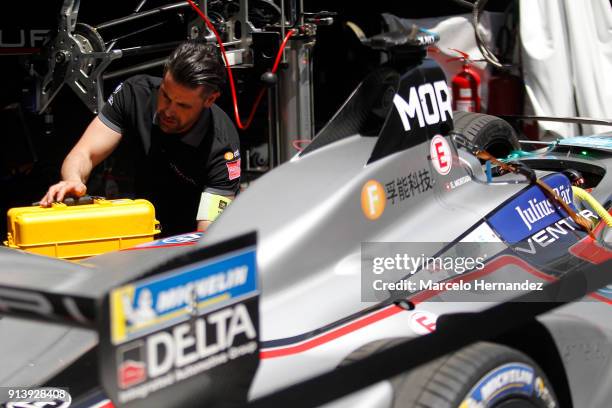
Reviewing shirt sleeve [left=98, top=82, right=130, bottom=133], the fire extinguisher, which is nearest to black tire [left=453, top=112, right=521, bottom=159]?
shirt sleeve [left=98, top=82, right=130, bottom=133]

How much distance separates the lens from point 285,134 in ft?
17.6

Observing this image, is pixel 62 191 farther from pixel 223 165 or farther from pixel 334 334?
pixel 334 334

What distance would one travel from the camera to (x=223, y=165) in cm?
A: 342

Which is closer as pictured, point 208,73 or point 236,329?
point 236,329

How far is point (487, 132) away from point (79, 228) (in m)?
2.07

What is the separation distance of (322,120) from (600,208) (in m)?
5.09

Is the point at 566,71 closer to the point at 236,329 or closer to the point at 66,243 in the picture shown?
the point at 66,243

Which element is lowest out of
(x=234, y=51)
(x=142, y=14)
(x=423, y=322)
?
(x=423, y=322)

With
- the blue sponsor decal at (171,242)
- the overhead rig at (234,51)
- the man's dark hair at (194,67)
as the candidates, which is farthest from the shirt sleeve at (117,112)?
the overhead rig at (234,51)

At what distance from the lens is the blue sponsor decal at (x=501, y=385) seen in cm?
203

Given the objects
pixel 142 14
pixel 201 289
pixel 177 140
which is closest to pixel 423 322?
pixel 201 289

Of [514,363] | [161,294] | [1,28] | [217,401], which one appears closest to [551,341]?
[514,363]

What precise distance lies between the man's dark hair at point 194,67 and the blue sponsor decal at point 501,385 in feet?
5.35

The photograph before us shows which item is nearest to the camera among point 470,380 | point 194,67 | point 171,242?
point 470,380
